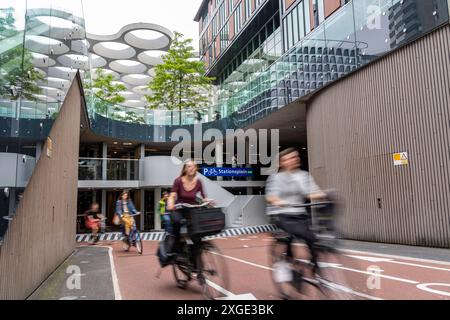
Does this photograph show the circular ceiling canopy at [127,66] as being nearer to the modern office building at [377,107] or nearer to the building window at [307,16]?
the building window at [307,16]

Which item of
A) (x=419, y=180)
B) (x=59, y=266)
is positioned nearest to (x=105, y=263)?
(x=59, y=266)

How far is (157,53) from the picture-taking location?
49.5m

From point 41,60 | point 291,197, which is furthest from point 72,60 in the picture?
point 291,197

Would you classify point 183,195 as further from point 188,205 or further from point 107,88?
point 107,88

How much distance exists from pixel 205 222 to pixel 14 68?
134 inches

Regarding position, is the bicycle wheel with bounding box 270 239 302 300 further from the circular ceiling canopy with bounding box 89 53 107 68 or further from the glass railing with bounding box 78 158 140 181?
the circular ceiling canopy with bounding box 89 53 107 68

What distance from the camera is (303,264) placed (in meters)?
4.64

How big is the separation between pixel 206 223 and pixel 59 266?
6743mm

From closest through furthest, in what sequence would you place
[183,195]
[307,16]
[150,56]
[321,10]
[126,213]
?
1. [183,195]
2. [126,213]
3. [321,10]
4. [307,16]
5. [150,56]

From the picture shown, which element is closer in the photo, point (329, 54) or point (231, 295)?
point (231, 295)

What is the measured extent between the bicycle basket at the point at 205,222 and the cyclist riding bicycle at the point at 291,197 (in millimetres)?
732

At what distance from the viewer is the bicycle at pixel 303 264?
4492 millimetres

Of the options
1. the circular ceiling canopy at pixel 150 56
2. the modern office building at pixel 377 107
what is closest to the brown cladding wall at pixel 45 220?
the modern office building at pixel 377 107

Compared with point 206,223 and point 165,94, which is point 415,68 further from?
point 165,94
